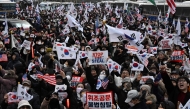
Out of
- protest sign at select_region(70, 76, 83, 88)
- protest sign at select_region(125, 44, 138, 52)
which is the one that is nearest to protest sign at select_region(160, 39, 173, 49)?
protest sign at select_region(125, 44, 138, 52)

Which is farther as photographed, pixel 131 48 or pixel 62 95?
pixel 131 48

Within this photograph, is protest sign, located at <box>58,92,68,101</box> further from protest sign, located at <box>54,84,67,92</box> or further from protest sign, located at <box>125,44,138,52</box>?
protest sign, located at <box>125,44,138,52</box>

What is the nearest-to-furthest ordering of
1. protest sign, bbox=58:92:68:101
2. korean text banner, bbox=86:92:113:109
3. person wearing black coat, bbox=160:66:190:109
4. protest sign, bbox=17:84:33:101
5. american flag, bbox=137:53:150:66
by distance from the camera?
korean text banner, bbox=86:92:113:109
person wearing black coat, bbox=160:66:190:109
protest sign, bbox=17:84:33:101
protest sign, bbox=58:92:68:101
american flag, bbox=137:53:150:66

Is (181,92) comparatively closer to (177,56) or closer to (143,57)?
(177,56)

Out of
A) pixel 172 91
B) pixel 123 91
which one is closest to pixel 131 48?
pixel 123 91

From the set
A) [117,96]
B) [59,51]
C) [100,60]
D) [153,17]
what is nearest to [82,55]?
[59,51]

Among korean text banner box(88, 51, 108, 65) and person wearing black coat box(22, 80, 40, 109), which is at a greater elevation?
korean text banner box(88, 51, 108, 65)

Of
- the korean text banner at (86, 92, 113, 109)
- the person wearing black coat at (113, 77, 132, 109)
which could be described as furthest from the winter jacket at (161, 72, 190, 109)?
the korean text banner at (86, 92, 113, 109)

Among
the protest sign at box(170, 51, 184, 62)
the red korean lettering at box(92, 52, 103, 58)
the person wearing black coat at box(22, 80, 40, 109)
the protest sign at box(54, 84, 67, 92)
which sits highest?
the red korean lettering at box(92, 52, 103, 58)

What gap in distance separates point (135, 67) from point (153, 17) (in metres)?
20.8

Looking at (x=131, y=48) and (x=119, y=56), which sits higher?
(x=131, y=48)

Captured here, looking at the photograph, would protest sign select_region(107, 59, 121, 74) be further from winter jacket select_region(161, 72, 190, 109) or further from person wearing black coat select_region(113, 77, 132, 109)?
winter jacket select_region(161, 72, 190, 109)

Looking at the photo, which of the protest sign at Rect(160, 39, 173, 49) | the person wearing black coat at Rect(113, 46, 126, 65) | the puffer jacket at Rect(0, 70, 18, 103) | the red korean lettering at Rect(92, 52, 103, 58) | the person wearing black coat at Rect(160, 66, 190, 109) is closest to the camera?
the person wearing black coat at Rect(160, 66, 190, 109)

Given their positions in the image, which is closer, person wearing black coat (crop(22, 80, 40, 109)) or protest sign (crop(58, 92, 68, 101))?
person wearing black coat (crop(22, 80, 40, 109))
